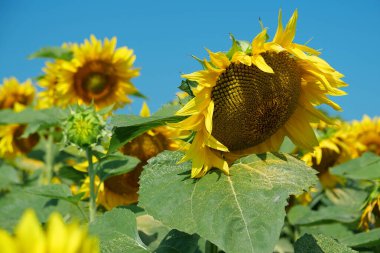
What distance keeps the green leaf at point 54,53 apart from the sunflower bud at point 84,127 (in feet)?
5.65

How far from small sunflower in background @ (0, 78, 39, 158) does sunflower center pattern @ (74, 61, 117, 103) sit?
1.72 ft

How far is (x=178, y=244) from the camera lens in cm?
182

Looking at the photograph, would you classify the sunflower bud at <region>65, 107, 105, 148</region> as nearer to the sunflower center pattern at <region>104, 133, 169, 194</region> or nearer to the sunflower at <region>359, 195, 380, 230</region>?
the sunflower center pattern at <region>104, 133, 169, 194</region>

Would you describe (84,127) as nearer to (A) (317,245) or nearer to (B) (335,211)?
(A) (317,245)

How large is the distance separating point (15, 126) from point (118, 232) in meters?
2.98

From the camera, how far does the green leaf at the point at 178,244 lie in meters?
1.79

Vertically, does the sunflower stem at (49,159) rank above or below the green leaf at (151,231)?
above

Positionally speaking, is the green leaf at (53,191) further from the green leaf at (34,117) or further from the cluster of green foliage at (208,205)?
the green leaf at (34,117)

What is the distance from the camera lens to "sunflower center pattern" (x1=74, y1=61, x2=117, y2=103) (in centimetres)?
431

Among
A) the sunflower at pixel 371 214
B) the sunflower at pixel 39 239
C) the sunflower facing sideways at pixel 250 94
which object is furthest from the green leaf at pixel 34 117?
the sunflower at pixel 39 239

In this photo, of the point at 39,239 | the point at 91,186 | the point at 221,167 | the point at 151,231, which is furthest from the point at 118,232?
the point at 39,239

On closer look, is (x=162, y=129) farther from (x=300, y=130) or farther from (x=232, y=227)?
(x=232, y=227)

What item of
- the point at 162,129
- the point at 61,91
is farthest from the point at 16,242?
the point at 61,91

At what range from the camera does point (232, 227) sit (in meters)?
1.37
